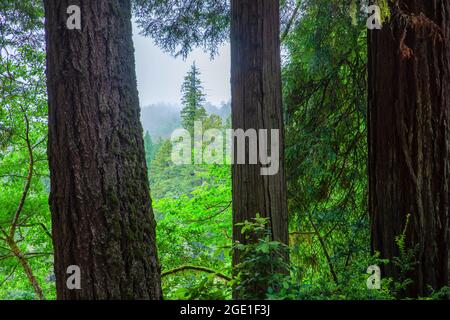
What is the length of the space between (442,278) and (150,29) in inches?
175

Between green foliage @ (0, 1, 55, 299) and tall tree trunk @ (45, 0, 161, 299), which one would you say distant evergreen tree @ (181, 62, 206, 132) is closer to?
green foliage @ (0, 1, 55, 299)

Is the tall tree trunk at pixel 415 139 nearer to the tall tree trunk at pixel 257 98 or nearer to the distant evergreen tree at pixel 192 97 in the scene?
the tall tree trunk at pixel 257 98

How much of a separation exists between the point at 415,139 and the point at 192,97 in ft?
61.3

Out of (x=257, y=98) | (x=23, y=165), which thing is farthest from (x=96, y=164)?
(x=23, y=165)

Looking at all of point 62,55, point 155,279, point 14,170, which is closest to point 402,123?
point 155,279

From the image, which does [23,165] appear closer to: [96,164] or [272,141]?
[272,141]

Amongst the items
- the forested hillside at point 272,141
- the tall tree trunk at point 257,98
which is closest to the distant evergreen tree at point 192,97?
the forested hillside at point 272,141

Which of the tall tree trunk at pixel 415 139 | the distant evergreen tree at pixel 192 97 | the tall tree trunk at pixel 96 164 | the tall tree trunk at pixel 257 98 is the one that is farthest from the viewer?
the distant evergreen tree at pixel 192 97

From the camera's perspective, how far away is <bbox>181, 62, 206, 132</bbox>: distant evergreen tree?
67.1 ft

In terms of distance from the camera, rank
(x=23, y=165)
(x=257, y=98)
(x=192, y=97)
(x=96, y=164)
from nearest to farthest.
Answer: (x=96, y=164) → (x=257, y=98) → (x=23, y=165) → (x=192, y=97)

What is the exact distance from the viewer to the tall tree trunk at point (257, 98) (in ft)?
10.6

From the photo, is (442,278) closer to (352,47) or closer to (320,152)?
(320,152)

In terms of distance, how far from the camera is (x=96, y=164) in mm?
2041

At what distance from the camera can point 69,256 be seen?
2027 millimetres
